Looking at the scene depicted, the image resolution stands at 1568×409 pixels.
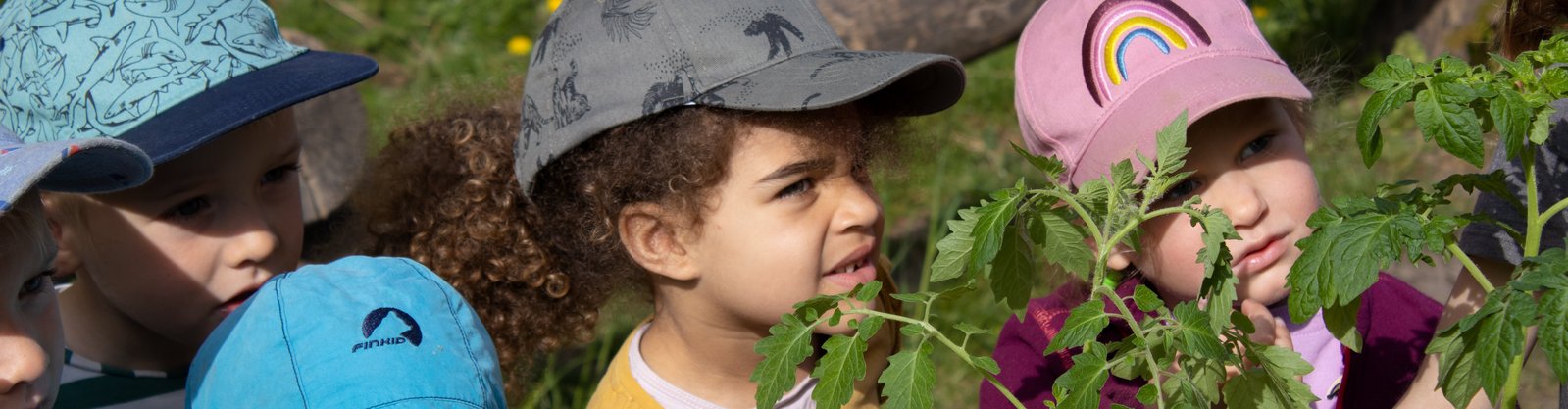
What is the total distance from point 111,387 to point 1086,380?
1685 millimetres

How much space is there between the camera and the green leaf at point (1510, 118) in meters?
1.36

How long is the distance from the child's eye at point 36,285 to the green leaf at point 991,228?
44.5 inches

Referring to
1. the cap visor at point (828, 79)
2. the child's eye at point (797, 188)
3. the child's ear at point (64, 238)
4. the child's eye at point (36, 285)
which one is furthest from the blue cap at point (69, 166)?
the child's eye at point (797, 188)

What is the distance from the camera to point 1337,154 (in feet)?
13.8

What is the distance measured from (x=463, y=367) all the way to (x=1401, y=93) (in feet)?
3.73

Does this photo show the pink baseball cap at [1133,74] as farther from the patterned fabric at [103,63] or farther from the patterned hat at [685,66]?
the patterned fabric at [103,63]

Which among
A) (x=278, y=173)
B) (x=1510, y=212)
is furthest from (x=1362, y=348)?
(x=278, y=173)

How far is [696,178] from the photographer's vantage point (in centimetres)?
214

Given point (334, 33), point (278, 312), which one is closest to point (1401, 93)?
point (278, 312)

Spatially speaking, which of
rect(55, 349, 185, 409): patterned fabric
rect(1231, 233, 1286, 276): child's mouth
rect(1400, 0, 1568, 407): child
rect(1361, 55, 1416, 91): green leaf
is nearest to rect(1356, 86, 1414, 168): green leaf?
rect(1361, 55, 1416, 91): green leaf

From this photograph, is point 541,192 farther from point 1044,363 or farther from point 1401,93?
point 1401,93

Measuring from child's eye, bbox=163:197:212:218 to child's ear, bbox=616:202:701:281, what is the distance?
26.7 inches

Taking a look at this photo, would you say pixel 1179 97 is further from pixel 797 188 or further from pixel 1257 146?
pixel 797 188

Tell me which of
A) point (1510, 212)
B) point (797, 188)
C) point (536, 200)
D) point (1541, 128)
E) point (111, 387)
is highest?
point (1541, 128)
